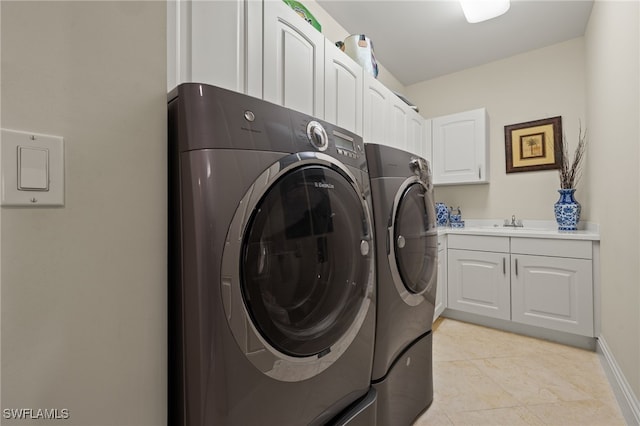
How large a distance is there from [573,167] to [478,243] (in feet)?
3.41

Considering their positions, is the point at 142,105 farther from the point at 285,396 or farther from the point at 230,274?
the point at 285,396

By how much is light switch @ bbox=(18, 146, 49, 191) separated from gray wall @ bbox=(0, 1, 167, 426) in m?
0.03

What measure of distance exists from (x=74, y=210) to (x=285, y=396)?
24.7 inches

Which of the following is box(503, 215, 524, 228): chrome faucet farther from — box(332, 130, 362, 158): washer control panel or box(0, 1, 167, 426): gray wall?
box(0, 1, 167, 426): gray wall

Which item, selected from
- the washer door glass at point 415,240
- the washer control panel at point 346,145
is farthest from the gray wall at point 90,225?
the washer door glass at point 415,240

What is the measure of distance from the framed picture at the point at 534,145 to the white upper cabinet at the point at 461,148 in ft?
0.75

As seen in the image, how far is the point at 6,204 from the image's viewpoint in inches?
18.3

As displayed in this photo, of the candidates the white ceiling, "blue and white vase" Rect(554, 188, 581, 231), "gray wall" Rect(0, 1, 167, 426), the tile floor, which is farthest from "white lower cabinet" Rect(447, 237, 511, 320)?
"gray wall" Rect(0, 1, 167, 426)

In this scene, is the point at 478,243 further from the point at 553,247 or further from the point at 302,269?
the point at 302,269

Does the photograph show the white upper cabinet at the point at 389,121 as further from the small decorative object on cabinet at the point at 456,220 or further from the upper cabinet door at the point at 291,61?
the small decorative object on cabinet at the point at 456,220

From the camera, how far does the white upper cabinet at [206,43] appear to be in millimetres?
895

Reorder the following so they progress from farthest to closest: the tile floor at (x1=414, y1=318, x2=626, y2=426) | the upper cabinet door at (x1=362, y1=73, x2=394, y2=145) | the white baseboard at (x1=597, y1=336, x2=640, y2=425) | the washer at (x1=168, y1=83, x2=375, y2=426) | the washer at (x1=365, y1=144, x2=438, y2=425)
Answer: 1. the upper cabinet door at (x1=362, y1=73, x2=394, y2=145)
2. the tile floor at (x1=414, y1=318, x2=626, y2=426)
3. the white baseboard at (x1=597, y1=336, x2=640, y2=425)
4. the washer at (x1=365, y1=144, x2=438, y2=425)
5. the washer at (x1=168, y1=83, x2=375, y2=426)

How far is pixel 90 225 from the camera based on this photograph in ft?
1.81

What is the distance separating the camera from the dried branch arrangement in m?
2.52
